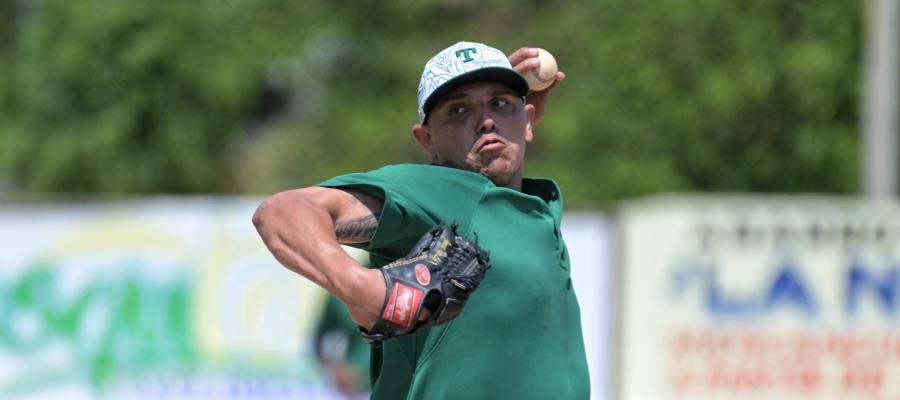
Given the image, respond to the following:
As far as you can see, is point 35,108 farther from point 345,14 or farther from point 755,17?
point 755,17

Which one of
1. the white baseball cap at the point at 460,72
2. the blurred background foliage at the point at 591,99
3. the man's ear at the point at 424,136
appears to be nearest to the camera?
the white baseball cap at the point at 460,72

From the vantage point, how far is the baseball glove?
9.92 feet

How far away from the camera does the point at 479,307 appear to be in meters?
3.43

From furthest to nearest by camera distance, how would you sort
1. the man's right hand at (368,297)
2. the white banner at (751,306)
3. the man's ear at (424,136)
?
1. the white banner at (751,306)
2. the man's ear at (424,136)
3. the man's right hand at (368,297)

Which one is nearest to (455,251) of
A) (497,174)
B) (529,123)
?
(497,174)

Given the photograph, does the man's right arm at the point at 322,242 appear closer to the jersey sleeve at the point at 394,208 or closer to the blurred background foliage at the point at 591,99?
the jersey sleeve at the point at 394,208

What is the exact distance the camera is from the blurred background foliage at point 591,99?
1541 cm

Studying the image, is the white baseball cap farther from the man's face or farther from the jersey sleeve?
the jersey sleeve

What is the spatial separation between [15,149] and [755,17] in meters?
7.94

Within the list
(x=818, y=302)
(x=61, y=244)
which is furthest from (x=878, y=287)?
(x=61, y=244)

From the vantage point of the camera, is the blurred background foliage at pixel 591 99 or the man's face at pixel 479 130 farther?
the blurred background foliage at pixel 591 99

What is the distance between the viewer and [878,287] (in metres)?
12.2

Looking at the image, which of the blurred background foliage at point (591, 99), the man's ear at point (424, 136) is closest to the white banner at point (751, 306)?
the blurred background foliage at point (591, 99)

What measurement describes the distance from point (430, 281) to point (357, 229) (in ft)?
0.92
